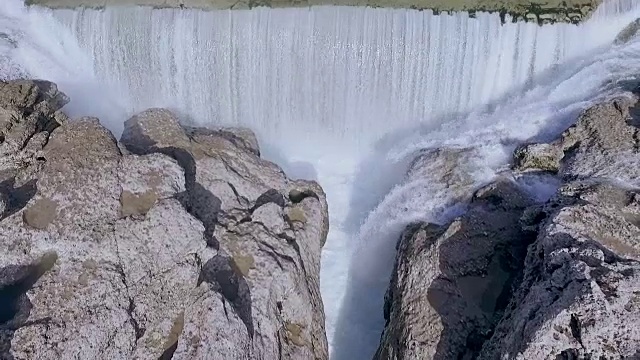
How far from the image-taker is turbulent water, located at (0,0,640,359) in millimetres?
12242

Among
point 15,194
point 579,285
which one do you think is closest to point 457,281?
point 579,285

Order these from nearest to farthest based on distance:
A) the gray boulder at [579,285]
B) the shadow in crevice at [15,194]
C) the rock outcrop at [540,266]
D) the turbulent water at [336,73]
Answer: the gray boulder at [579,285]
the rock outcrop at [540,266]
the shadow in crevice at [15,194]
the turbulent water at [336,73]

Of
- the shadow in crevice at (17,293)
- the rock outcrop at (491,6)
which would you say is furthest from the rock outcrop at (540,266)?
the shadow in crevice at (17,293)

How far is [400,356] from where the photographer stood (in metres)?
8.07

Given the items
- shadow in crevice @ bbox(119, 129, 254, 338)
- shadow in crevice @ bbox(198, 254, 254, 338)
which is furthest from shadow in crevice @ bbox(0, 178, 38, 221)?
shadow in crevice @ bbox(198, 254, 254, 338)

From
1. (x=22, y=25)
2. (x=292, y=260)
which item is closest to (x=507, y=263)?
(x=292, y=260)

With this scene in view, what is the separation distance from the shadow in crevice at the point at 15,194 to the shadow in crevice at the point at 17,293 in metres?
0.82

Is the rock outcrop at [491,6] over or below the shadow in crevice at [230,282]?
over

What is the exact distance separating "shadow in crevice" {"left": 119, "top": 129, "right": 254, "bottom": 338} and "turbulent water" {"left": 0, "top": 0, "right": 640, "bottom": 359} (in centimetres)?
298

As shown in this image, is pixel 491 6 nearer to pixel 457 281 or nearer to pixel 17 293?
pixel 457 281

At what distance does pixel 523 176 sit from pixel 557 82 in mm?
3279

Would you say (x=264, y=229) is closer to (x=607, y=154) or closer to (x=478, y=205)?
(x=478, y=205)

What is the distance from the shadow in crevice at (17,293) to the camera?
6.77 metres

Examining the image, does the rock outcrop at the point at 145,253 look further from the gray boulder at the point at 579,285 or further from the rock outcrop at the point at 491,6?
the rock outcrop at the point at 491,6
